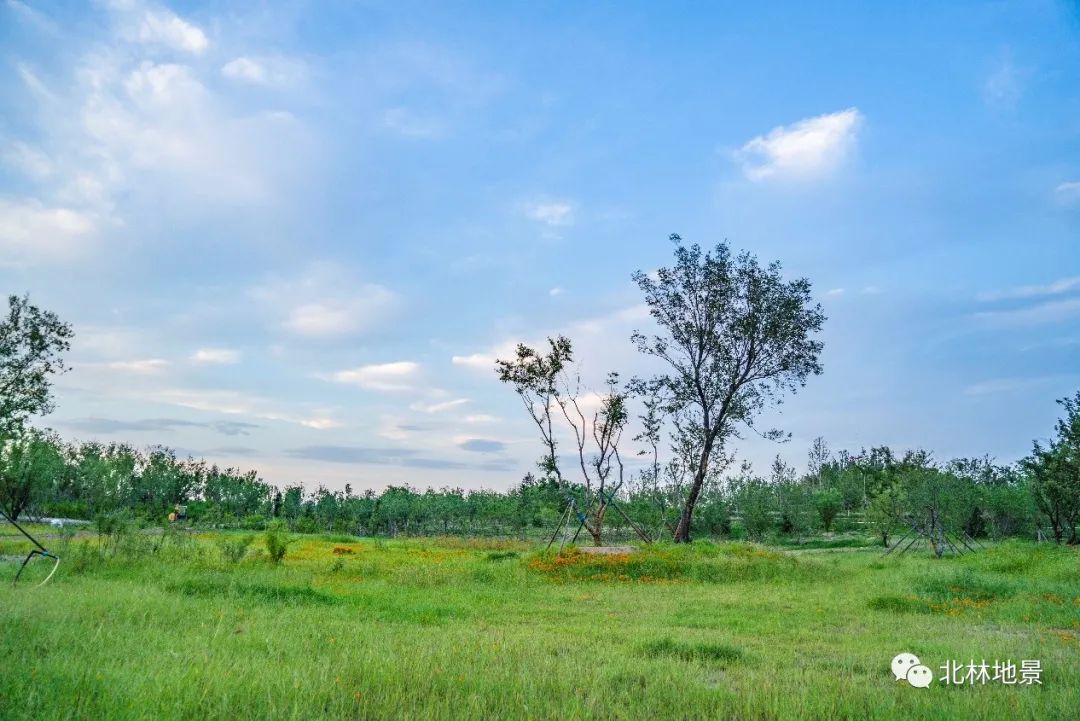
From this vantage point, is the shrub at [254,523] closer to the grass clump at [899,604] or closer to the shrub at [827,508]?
the shrub at [827,508]

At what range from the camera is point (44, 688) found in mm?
4461

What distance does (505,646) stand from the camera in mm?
6992

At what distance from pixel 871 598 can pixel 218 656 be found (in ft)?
36.2

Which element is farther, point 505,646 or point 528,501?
point 528,501

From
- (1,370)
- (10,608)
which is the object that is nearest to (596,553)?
(10,608)

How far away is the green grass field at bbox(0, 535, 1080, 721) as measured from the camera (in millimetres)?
4754

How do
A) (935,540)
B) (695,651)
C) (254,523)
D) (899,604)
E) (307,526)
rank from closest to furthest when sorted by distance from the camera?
(695,651) → (899,604) → (935,540) → (254,523) → (307,526)

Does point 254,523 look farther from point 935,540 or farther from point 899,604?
point 899,604

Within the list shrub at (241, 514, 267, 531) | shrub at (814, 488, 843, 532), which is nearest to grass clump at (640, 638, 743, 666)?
shrub at (814, 488, 843, 532)

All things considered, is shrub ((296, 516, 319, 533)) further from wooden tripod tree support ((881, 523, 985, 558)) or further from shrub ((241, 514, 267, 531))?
wooden tripod tree support ((881, 523, 985, 558))

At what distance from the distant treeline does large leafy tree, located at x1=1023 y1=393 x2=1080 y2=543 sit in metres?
0.21

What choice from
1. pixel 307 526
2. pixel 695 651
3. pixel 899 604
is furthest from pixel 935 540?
pixel 307 526

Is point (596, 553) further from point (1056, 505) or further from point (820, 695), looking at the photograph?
point (1056, 505)

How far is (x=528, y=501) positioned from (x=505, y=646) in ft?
171
